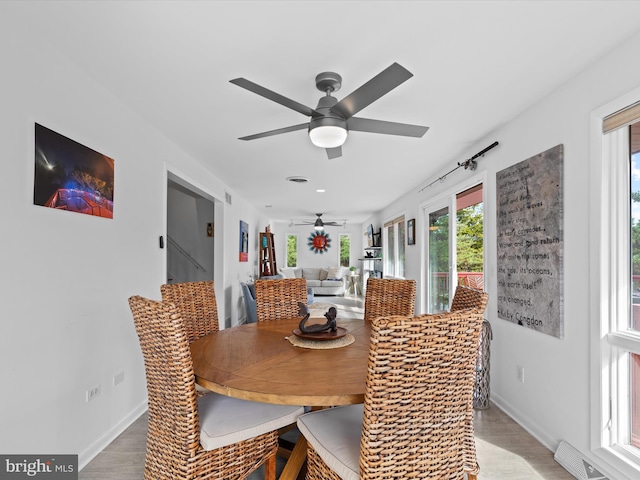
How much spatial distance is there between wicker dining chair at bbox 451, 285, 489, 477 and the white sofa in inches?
315

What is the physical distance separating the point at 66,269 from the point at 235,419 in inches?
51.0

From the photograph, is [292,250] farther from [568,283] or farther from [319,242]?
[568,283]

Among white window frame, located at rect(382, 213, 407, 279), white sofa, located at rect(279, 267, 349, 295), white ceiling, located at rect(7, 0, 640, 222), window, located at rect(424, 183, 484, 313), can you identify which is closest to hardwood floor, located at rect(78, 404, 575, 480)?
window, located at rect(424, 183, 484, 313)

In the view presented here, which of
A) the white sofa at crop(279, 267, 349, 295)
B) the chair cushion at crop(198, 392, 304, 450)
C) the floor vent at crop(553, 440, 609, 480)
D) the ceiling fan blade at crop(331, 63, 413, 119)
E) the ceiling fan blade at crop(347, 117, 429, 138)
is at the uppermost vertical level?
the ceiling fan blade at crop(331, 63, 413, 119)

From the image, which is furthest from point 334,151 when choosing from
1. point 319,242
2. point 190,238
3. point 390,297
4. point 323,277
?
point 319,242

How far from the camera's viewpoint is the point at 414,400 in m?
1.16

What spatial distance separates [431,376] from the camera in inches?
46.0

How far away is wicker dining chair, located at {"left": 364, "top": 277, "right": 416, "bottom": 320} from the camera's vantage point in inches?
103

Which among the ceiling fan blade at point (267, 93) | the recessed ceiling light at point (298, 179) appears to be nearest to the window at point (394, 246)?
the recessed ceiling light at point (298, 179)

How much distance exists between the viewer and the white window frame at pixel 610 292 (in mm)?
1934

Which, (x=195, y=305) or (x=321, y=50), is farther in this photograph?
(x=195, y=305)

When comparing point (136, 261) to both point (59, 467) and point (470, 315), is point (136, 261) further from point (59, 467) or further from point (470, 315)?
point (470, 315)

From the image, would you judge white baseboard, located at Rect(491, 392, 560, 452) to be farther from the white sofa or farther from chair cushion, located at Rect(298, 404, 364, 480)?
the white sofa

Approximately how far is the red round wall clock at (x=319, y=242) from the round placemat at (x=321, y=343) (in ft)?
32.1
